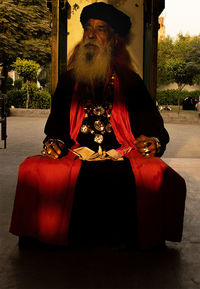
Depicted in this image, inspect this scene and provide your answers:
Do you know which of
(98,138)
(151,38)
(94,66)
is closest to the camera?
(98,138)

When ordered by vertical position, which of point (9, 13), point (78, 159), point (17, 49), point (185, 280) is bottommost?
point (185, 280)

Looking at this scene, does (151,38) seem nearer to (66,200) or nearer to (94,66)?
(94,66)

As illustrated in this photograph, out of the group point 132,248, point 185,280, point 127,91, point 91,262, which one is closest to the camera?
point 185,280

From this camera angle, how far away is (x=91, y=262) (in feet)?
9.22

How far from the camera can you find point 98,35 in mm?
3459

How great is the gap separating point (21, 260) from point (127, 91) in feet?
5.35

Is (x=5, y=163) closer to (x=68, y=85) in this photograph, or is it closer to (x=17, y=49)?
(x=68, y=85)

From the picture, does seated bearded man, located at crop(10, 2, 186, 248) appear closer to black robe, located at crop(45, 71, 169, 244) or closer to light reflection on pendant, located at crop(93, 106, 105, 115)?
black robe, located at crop(45, 71, 169, 244)

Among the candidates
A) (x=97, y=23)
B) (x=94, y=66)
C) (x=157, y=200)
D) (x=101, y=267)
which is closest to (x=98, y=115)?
Answer: (x=94, y=66)

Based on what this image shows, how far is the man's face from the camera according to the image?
11.3 feet

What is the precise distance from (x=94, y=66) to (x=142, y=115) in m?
0.61

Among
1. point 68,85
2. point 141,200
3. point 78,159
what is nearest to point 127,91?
point 68,85

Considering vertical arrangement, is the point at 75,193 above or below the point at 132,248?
above

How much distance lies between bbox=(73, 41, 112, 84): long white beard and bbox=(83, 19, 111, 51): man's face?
0.06 feet
